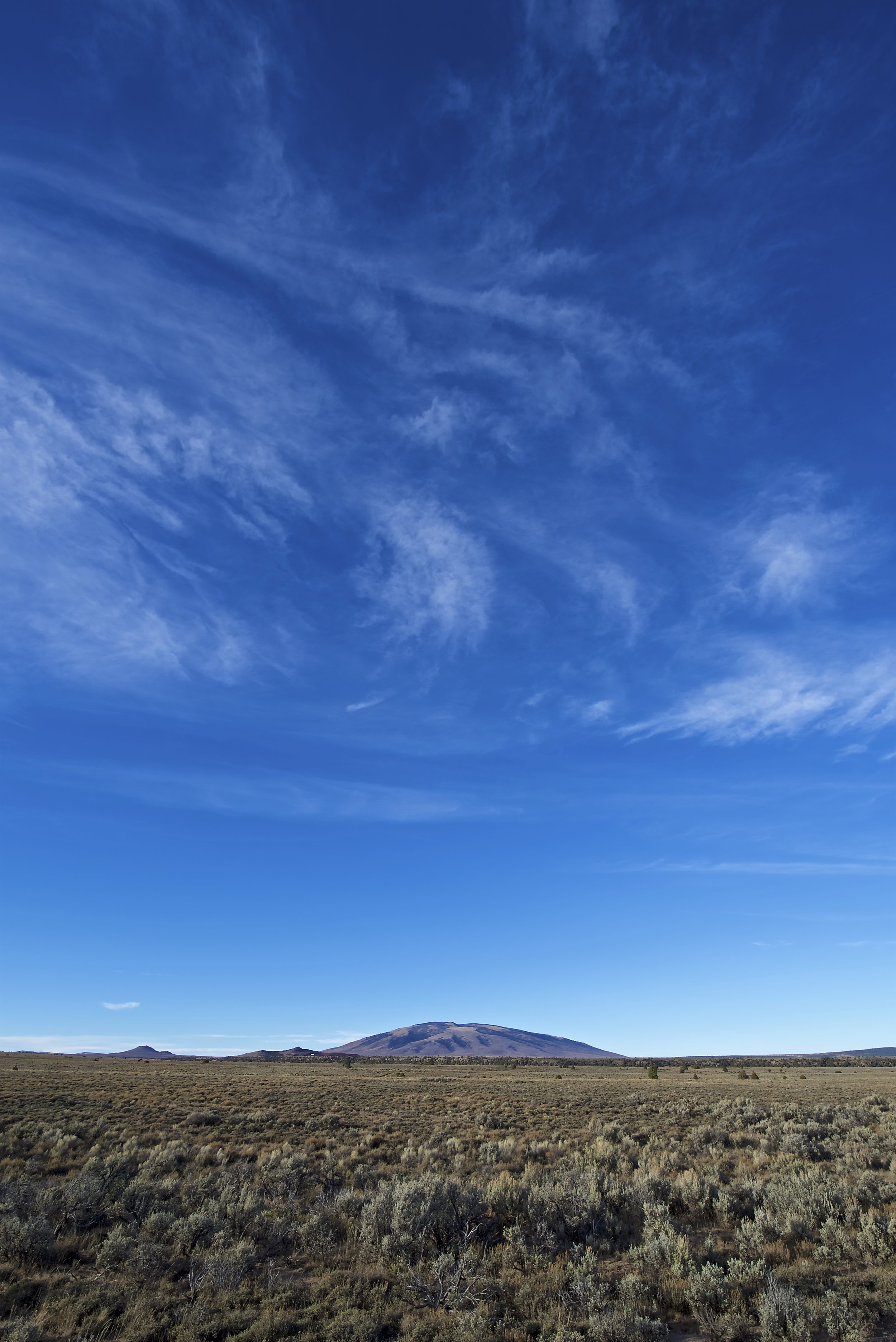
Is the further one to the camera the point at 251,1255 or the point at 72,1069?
the point at 72,1069

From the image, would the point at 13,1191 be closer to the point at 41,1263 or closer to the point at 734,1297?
the point at 41,1263

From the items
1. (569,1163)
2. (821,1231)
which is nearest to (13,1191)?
(569,1163)

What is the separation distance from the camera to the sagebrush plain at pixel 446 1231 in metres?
7.69

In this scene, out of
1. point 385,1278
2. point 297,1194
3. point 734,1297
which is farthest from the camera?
point 297,1194

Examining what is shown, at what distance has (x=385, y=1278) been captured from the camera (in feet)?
30.2

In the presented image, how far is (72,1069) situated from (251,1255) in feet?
216

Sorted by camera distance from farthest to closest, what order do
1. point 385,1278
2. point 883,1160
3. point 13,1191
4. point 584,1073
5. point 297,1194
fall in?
point 584,1073
point 883,1160
point 297,1194
point 13,1191
point 385,1278

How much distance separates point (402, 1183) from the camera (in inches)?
Result: 499

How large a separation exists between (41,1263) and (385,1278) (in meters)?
5.10

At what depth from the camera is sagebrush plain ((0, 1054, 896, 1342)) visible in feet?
25.2

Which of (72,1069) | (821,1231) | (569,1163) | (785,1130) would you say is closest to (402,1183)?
(569,1163)

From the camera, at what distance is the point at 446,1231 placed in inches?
430

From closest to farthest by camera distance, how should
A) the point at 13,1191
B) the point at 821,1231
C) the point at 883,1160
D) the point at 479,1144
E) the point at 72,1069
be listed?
the point at 821,1231, the point at 13,1191, the point at 883,1160, the point at 479,1144, the point at 72,1069

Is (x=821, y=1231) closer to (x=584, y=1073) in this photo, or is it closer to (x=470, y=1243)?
(x=470, y=1243)
